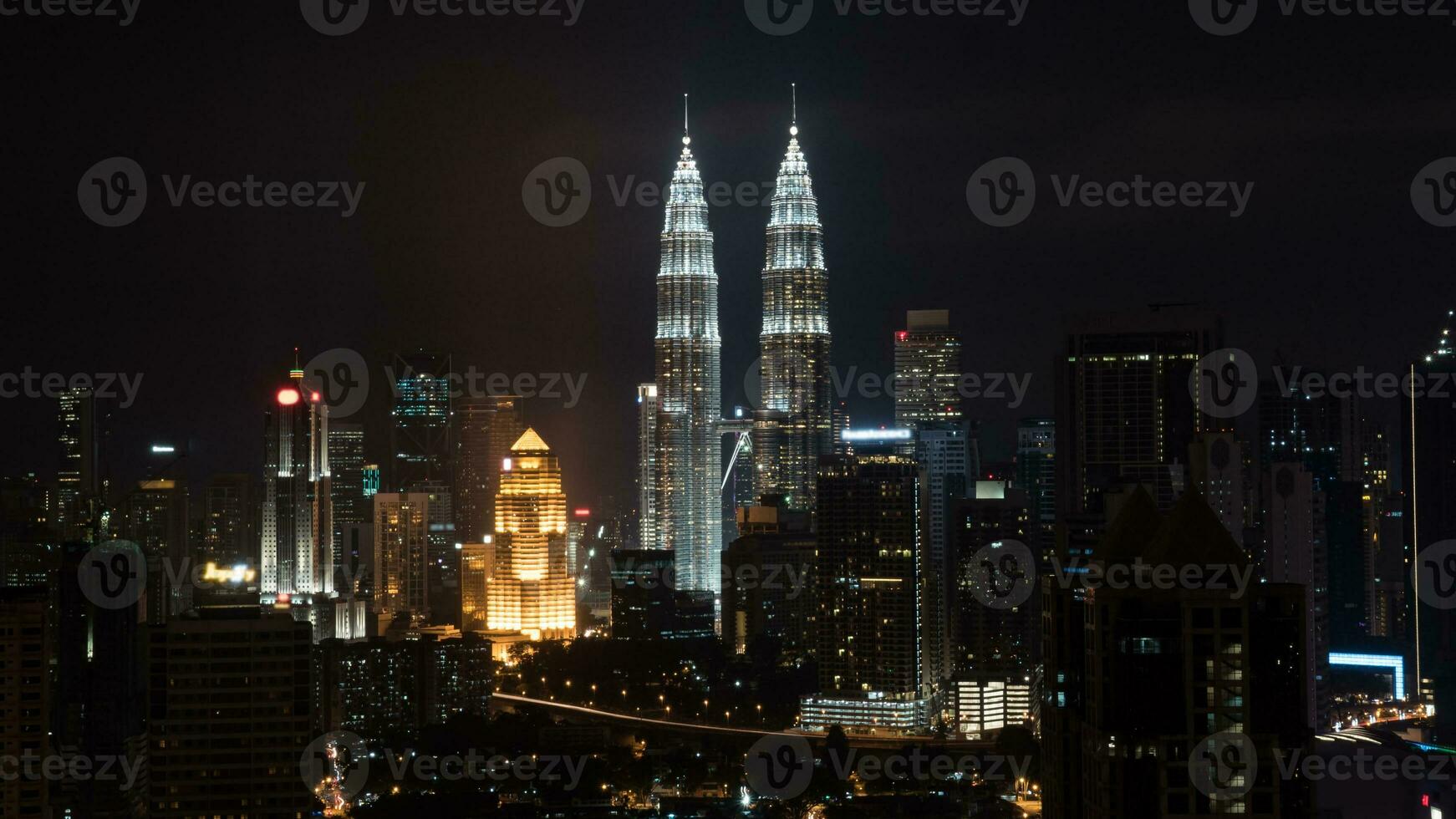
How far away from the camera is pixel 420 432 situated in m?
34.8

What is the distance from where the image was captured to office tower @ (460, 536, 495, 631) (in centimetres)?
3344

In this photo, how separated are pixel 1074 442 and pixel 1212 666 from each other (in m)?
15.2

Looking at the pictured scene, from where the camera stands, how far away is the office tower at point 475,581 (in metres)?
33.4

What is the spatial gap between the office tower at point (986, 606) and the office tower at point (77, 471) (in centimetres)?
1156

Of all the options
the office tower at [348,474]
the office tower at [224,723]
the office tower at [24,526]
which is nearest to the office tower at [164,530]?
the office tower at [24,526]

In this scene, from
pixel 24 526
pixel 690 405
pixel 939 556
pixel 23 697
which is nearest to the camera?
pixel 23 697

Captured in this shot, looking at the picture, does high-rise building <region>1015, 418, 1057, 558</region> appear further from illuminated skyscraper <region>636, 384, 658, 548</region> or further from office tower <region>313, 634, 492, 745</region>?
illuminated skyscraper <region>636, 384, 658, 548</region>

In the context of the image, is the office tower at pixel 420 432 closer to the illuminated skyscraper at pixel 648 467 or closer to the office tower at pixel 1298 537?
the illuminated skyscraper at pixel 648 467

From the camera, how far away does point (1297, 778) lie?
761 centimetres

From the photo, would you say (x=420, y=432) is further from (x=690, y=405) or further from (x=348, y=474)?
(x=690, y=405)

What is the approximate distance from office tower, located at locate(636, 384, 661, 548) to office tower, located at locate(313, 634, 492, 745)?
40.9 feet

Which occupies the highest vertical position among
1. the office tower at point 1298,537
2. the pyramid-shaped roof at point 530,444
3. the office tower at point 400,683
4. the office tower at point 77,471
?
the pyramid-shaped roof at point 530,444

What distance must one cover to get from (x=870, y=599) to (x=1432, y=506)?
809 cm

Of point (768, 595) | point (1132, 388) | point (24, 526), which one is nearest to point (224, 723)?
point (24, 526)
